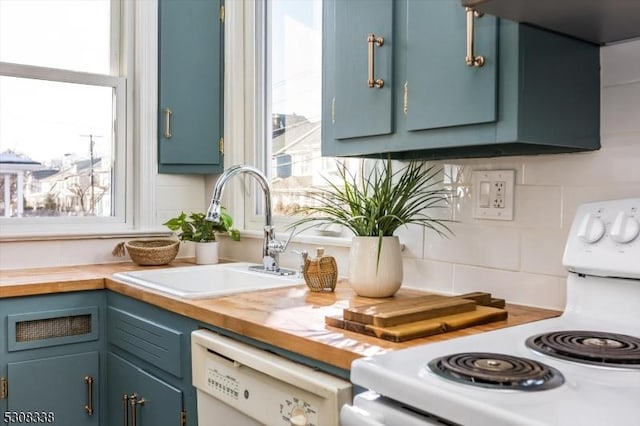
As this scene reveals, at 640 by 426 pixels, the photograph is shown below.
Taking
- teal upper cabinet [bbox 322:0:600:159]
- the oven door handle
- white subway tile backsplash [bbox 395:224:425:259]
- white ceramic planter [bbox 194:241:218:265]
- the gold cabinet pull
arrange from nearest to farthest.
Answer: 1. the oven door handle
2. teal upper cabinet [bbox 322:0:600:159]
3. white subway tile backsplash [bbox 395:224:425:259]
4. the gold cabinet pull
5. white ceramic planter [bbox 194:241:218:265]

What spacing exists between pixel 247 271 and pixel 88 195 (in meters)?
0.92

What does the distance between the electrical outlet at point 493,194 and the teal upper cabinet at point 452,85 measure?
7cm

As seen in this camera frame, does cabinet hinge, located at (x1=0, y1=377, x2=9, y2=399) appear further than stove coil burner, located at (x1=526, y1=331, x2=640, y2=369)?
Yes

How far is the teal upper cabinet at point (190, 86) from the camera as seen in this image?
2.75 m

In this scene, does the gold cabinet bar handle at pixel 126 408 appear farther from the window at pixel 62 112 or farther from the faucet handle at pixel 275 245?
the window at pixel 62 112

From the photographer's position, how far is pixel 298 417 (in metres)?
1.17

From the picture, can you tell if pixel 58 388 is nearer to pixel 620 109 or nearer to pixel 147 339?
pixel 147 339

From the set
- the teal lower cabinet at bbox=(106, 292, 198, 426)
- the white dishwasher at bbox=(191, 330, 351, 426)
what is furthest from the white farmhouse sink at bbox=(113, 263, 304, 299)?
the white dishwasher at bbox=(191, 330, 351, 426)

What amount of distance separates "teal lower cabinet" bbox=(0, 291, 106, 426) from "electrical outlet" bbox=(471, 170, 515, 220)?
4.49 ft

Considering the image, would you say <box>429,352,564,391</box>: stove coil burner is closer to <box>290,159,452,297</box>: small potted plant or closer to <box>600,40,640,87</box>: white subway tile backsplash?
<box>290,159,452,297</box>: small potted plant

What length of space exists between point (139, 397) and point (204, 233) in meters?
0.81

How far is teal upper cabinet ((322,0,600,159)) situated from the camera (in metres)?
1.27

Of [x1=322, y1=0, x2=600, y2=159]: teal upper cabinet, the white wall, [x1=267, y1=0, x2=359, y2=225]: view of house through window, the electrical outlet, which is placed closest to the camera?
[x1=322, y1=0, x2=600, y2=159]: teal upper cabinet

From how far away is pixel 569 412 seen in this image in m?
0.77
